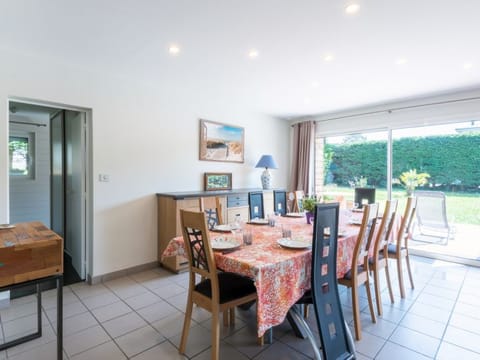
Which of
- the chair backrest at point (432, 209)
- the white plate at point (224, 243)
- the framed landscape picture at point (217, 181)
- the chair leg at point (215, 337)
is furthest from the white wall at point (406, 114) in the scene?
the chair leg at point (215, 337)

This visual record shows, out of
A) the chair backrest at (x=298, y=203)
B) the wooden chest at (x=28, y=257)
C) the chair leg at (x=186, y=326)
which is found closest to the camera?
the wooden chest at (x=28, y=257)

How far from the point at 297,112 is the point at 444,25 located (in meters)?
3.14

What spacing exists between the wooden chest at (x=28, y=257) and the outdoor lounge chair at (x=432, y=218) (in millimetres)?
4783

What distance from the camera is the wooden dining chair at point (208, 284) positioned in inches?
66.1

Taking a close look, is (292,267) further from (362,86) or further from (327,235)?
(362,86)

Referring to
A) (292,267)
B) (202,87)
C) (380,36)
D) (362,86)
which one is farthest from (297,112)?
(292,267)

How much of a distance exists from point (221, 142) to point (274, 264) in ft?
10.4

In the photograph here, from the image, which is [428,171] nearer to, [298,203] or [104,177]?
[298,203]

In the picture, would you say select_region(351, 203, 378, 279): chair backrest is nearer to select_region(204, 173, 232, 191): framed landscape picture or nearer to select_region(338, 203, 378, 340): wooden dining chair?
select_region(338, 203, 378, 340): wooden dining chair

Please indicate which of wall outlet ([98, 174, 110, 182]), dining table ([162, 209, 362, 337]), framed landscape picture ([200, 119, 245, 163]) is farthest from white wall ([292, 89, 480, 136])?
wall outlet ([98, 174, 110, 182])

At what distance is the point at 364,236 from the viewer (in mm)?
2139

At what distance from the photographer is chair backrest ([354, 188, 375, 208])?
396cm

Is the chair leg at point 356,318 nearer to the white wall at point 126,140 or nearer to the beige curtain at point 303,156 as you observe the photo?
the white wall at point 126,140

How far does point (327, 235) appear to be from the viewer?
1837 millimetres
